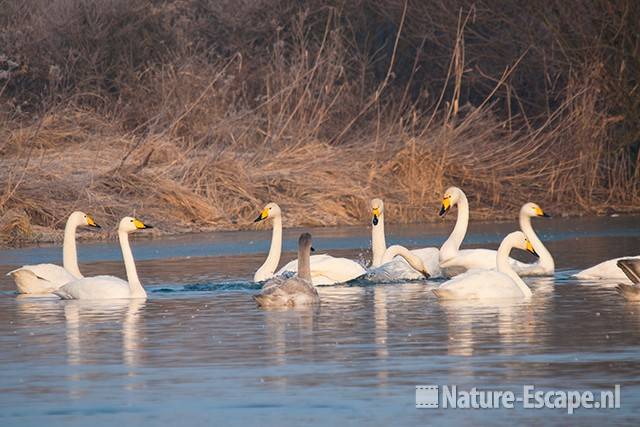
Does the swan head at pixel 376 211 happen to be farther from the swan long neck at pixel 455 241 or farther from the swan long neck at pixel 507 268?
the swan long neck at pixel 507 268

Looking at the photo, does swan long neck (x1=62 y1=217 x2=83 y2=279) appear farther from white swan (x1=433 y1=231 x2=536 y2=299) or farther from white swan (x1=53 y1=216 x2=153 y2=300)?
white swan (x1=433 y1=231 x2=536 y2=299)

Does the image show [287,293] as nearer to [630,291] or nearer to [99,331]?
[99,331]

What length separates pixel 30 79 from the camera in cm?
2919

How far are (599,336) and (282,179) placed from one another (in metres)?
14.5

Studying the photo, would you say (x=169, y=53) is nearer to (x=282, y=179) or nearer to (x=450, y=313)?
(x=282, y=179)

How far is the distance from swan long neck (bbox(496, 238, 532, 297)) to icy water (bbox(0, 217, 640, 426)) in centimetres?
19

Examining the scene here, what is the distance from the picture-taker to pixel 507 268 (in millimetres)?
13297

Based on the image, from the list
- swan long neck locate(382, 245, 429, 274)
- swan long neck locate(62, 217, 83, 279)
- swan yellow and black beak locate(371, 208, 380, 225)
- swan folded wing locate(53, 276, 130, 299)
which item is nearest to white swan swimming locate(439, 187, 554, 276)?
swan long neck locate(382, 245, 429, 274)

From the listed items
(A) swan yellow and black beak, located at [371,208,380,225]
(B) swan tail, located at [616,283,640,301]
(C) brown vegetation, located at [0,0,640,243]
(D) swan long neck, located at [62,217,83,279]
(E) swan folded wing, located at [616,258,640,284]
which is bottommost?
(B) swan tail, located at [616,283,640,301]

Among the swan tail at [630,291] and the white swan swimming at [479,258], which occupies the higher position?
the white swan swimming at [479,258]

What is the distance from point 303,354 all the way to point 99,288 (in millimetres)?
4324

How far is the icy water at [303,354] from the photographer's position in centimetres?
730

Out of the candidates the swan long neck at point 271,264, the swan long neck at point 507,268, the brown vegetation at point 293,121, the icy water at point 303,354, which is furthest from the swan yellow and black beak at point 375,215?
the brown vegetation at point 293,121

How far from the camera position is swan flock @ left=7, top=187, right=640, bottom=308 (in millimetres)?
12250
